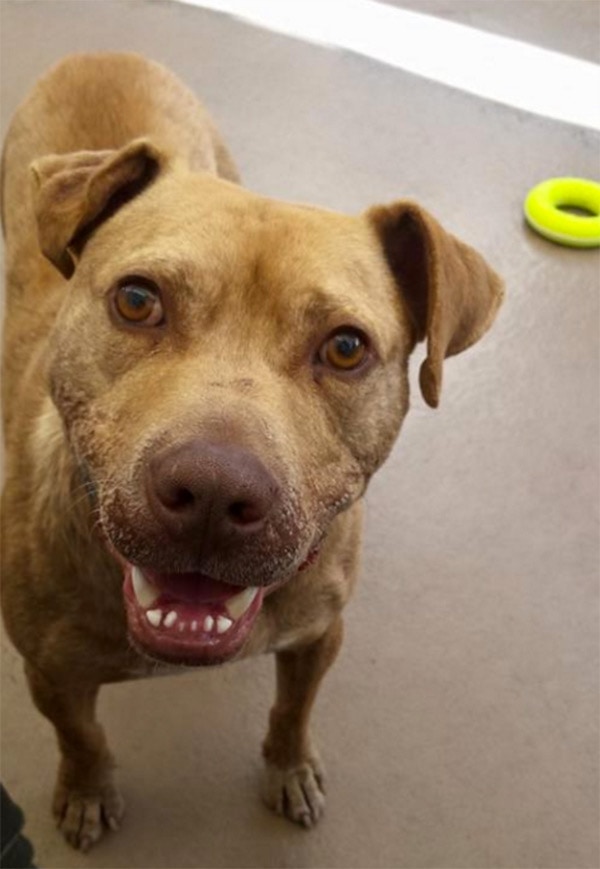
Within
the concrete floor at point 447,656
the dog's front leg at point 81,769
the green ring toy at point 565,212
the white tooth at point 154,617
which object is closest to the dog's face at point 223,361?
the white tooth at point 154,617

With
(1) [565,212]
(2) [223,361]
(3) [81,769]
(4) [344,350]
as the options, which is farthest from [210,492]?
(1) [565,212]

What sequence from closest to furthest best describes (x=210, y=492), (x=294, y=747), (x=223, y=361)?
(x=210, y=492)
(x=223, y=361)
(x=294, y=747)

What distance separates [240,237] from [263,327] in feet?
0.48

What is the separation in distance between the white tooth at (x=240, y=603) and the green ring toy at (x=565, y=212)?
235cm

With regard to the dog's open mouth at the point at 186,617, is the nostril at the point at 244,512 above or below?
above

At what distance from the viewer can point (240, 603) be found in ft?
5.77

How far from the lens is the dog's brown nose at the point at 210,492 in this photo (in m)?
1.50

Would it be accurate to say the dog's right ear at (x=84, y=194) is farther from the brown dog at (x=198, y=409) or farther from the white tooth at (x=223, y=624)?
the white tooth at (x=223, y=624)

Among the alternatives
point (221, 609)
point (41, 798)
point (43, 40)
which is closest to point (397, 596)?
point (41, 798)

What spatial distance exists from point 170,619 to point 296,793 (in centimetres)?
89

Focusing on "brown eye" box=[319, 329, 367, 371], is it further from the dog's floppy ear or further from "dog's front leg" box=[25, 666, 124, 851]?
"dog's front leg" box=[25, 666, 124, 851]

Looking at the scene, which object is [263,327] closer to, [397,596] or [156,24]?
[397,596]

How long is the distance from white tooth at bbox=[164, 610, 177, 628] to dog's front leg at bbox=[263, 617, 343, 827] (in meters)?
0.62

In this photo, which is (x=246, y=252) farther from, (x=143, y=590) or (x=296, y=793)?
(x=296, y=793)
